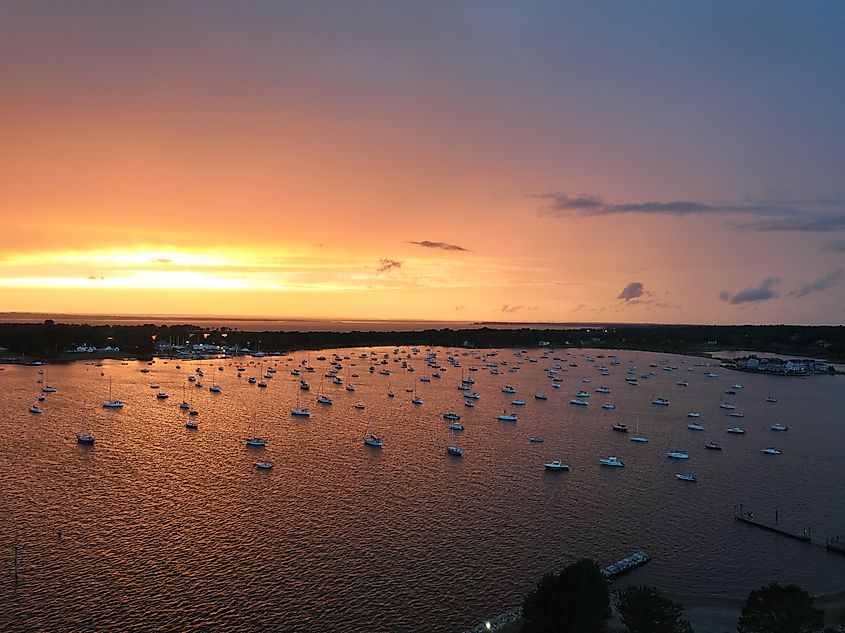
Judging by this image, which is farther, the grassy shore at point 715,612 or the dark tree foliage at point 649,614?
the grassy shore at point 715,612

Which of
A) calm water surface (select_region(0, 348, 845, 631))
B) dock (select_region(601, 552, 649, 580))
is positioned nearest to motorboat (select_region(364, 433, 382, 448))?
calm water surface (select_region(0, 348, 845, 631))

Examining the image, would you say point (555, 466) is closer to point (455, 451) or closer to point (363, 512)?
point (455, 451)

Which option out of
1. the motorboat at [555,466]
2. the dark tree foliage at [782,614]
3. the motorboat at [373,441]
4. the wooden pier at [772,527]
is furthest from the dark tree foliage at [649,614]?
the motorboat at [373,441]

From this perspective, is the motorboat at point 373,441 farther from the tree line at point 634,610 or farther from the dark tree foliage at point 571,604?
the tree line at point 634,610

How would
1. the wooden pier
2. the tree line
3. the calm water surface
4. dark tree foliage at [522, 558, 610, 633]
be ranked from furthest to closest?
the wooden pier → the calm water surface → dark tree foliage at [522, 558, 610, 633] → the tree line

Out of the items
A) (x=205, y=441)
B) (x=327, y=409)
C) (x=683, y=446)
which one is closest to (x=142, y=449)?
(x=205, y=441)

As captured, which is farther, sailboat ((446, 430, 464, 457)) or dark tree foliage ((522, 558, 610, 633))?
sailboat ((446, 430, 464, 457))

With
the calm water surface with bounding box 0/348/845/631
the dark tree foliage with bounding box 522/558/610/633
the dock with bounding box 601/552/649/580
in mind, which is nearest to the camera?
the dark tree foliage with bounding box 522/558/610/633

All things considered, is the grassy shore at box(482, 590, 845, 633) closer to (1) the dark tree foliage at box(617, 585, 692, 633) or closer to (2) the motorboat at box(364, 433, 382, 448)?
(1) the dark tree foliage at box(617, 585, 692, 633)
